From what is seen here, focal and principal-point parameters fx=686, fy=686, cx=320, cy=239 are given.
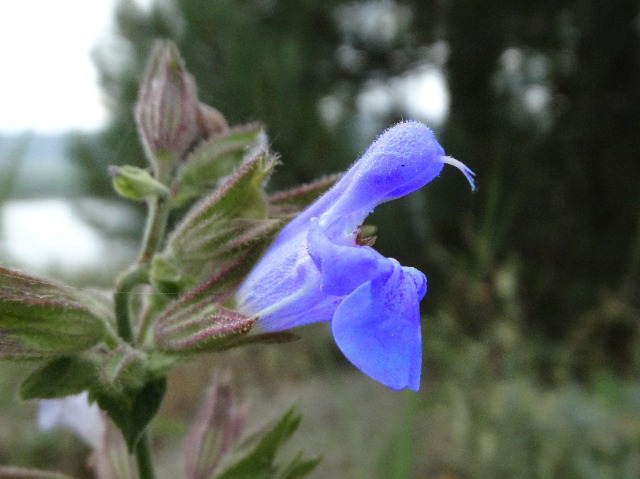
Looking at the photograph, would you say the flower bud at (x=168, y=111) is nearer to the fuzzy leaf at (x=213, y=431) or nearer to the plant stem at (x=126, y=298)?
the plant stem at (x=126, y=298)

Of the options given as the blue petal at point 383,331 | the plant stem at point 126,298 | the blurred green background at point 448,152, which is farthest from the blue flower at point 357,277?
the blurred green background at point 448,152

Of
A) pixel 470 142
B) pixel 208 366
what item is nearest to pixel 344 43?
pixel 470 142

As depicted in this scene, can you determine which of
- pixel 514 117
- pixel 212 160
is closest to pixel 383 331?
pixel 212 160

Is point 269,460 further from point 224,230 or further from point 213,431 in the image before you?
point 224,230

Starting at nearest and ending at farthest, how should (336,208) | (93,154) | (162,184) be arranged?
(336,208)
(162,184)
(93,154)

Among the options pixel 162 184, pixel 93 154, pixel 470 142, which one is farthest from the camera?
pixel 93 154

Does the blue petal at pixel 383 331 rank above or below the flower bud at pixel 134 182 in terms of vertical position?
above

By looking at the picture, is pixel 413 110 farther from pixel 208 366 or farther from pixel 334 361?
pixel 208 366
